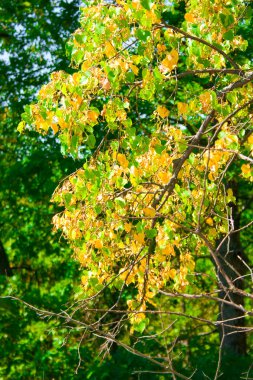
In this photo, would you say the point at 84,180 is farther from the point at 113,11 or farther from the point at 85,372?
the point at 85,372

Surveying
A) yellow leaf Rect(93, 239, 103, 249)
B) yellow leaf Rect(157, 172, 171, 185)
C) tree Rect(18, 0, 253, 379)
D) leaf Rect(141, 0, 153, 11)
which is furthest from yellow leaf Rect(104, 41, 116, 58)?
yellow leaf Rect(93, 239, 103, 249)

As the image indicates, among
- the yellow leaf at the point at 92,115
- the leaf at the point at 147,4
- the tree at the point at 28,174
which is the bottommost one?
the tree at the point at 28,174

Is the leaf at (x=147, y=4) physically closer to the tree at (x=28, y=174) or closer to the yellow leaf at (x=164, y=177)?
the yellow leaf at (x=164, y=177)

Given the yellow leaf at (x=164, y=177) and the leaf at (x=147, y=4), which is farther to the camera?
the yellow leaf at (x=164, y=177)

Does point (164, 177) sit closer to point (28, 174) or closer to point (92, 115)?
point (92, 115)

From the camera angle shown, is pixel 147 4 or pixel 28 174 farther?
pixel 28 174

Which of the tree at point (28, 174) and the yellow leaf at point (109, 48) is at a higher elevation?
the yellow leaf at point (109, 48)

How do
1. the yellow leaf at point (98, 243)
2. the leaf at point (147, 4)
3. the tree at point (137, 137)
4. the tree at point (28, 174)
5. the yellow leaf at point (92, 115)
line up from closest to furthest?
the leaf at point (147, 4) < the tree at point (137, 137) < the yellow leaf at point (92, 115) < the yellow leaf at point (98, 243) < the tree at point (28, 174)

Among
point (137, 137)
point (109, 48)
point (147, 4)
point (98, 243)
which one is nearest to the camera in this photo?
point (147, 4)

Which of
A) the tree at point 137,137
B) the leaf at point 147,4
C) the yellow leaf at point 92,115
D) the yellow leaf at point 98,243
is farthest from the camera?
the yellow leaf at point 98,243

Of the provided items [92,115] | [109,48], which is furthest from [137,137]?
[109,48]

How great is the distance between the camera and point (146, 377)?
7.77 metres

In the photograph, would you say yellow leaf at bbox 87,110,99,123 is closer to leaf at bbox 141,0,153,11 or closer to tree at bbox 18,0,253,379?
tree at bbox 18,0,253,379

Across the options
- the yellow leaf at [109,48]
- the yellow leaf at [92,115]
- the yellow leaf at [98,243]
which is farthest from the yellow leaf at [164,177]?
the yellow leaf at [109,48]
